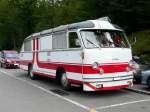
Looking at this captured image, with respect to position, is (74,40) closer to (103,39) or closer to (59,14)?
(103,39)

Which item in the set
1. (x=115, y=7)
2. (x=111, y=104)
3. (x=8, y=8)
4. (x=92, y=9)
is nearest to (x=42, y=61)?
(x=111, y=104)

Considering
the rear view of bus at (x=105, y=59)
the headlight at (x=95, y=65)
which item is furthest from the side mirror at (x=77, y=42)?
the headlight at (x=95, y=65)

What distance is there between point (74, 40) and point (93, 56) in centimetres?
139

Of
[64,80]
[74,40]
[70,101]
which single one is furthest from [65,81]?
[70,101]

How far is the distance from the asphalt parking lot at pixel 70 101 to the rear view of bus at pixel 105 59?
57cm

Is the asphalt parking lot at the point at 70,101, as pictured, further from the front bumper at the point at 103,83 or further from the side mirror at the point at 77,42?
the side mirror at the point at 77,42

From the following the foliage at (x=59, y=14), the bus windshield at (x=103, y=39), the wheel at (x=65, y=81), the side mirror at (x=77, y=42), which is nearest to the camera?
the bus windshield at (x=103, y=39)

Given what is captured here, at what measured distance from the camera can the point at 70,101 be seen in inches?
493

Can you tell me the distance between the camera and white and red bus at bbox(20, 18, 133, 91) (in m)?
13.0

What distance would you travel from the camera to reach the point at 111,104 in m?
11.7

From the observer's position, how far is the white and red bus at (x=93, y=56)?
13.0 m

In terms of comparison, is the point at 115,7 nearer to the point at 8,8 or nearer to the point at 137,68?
the point at 137,68

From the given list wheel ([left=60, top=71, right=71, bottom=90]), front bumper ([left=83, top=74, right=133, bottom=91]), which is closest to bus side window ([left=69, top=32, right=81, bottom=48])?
wheel ([left=60, top=71, right=71, bottom=90])

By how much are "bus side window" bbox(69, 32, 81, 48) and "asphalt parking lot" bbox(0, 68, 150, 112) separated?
1915mm
